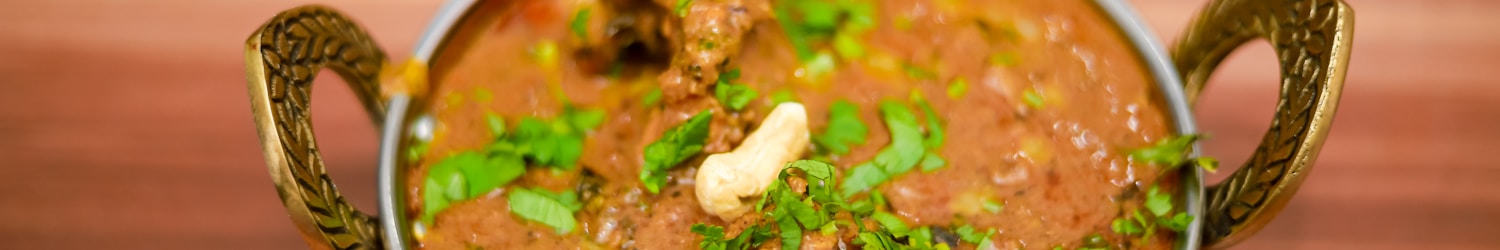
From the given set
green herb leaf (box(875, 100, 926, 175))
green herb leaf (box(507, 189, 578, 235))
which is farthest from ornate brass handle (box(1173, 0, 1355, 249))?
green herb leaf (box(507, 189, 578, 235))

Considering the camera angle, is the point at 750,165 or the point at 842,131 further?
the point at 842,131

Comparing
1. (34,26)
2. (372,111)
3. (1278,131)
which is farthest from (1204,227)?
(34,26)

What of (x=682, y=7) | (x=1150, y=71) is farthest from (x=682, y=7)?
(x=1150, y=71)

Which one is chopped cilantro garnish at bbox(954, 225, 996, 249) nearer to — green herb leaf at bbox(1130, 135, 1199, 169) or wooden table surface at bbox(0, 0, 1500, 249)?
→ green herb leaf at bbox(1130, 135, 1199, 169)

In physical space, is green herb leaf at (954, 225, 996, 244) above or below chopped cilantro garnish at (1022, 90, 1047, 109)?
below

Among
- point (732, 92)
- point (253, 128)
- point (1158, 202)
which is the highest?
point (732, 92)

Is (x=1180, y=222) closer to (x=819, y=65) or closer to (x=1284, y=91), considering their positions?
(x=1284, y=91)

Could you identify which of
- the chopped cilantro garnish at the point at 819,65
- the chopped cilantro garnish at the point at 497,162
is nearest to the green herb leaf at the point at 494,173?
the chopped cilantro garnish at the point at 497,162
